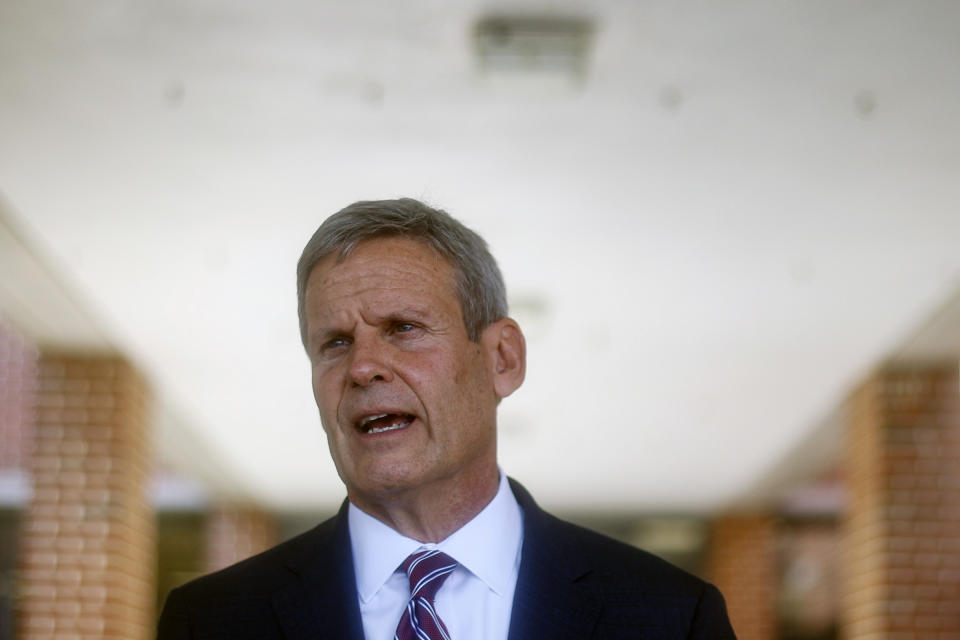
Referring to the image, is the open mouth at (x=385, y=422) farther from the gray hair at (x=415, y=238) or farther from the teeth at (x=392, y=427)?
the gray hair at (x=415, y=238)

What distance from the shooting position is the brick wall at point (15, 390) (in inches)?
266

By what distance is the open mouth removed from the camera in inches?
61.9

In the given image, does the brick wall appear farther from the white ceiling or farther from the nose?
the nose

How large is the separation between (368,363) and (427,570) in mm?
285

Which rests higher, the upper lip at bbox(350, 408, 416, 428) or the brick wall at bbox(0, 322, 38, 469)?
the brick wall at bbox(0, 322, 38, 469)

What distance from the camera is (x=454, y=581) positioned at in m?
1.63

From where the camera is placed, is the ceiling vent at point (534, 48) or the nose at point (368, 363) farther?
the ceiling vent at point (534, 48)

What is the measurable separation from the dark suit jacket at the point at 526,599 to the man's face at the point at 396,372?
0.12 metres

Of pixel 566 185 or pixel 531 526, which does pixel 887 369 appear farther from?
pixel 531 526

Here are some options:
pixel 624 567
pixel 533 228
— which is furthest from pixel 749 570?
pixel 624 567

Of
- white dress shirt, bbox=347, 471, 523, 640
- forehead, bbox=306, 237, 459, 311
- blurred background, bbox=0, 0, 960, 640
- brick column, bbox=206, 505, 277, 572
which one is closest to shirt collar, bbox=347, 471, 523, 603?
white dress shirt, bbox=347, 471, 523, 640

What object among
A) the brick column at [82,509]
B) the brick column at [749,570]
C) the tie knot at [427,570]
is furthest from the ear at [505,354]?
the brick column at [749,570]

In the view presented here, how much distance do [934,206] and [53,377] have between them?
14.6ft

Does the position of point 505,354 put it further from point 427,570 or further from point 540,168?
point 540,168
